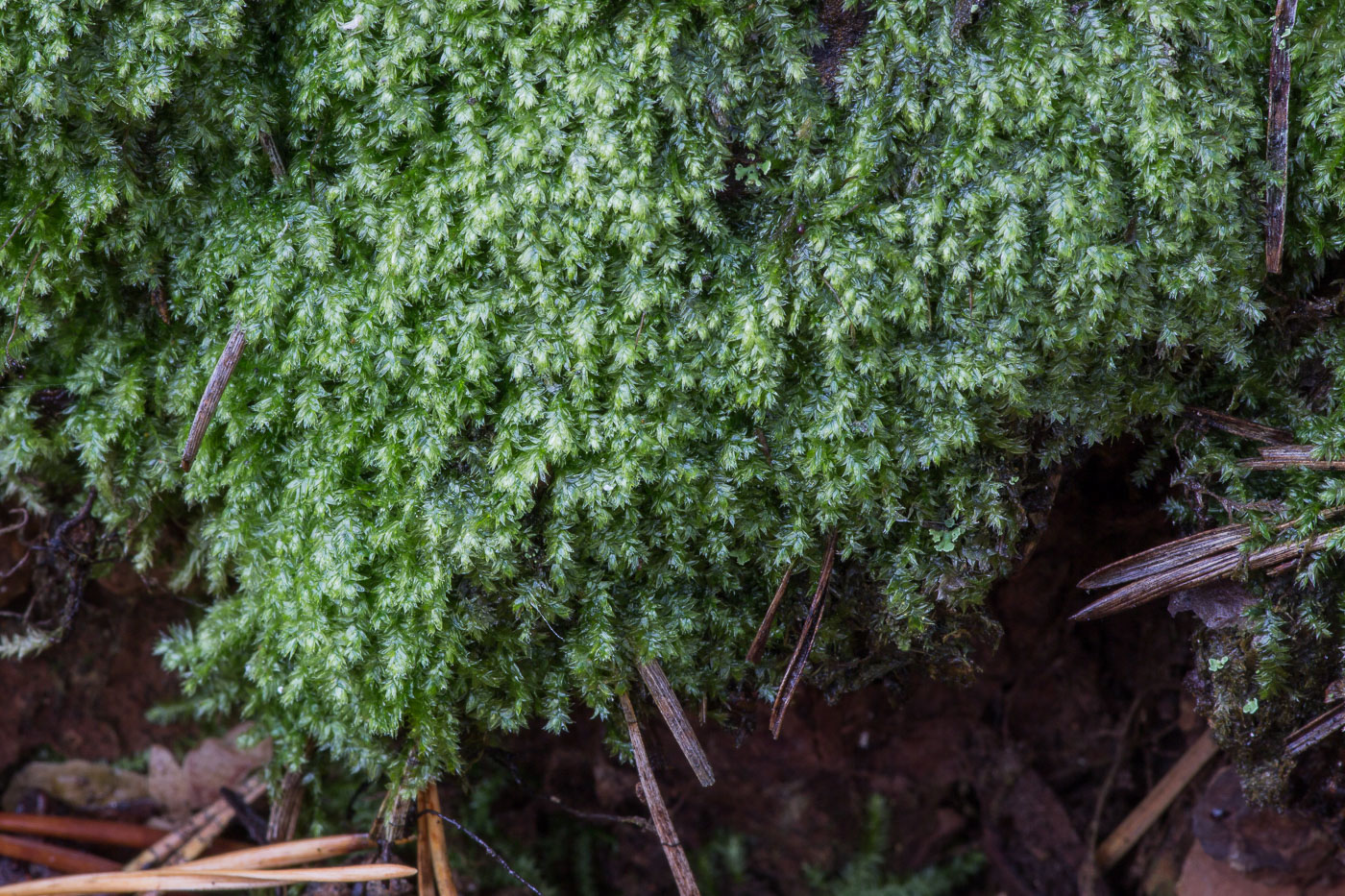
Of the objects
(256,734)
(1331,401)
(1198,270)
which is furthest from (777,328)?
(256,734)

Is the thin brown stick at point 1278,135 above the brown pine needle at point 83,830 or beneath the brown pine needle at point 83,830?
above

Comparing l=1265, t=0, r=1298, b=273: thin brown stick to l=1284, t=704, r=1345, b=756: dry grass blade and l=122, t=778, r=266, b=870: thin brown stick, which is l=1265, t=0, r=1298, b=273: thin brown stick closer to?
l=1284, t=704, r=1345, b=756: dry grass blade

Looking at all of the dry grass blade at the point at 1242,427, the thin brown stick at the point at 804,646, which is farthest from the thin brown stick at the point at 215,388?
the dry grass blade at the point at 1242,427

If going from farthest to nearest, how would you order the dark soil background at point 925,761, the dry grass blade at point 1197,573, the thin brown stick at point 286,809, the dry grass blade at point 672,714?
the dark soil background at point 925,761 < the thin brown stick at point 286,809 < the dry grass blade at point 672,714 < the dry grass blade at point 1197,573

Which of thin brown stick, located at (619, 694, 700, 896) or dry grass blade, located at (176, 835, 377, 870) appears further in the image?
dry grass blade, located at (176, 835, 377, 870)

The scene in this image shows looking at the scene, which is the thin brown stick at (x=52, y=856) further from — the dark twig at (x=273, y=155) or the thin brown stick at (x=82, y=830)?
the dark twig at (x=273, y=155)

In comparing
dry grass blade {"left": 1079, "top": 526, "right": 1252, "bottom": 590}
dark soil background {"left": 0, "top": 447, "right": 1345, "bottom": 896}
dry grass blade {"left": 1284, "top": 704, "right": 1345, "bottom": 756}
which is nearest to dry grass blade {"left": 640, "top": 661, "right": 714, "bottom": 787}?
dark soil background {"left": 0, "top": 447, "right": 1345, "bottom": 896}
